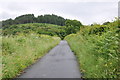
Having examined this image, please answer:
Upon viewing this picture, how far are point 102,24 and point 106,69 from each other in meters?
6.97

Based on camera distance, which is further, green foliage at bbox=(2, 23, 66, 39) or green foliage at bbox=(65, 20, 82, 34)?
green foliage at bbox=(65, 20, 82, 34)

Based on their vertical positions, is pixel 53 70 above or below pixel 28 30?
below

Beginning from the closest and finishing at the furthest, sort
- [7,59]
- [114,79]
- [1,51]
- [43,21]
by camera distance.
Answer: [114,79] → [7,59] → [1,51] → [43,21]

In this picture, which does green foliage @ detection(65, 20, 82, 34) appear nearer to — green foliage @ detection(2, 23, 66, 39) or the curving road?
green foliage @ detection(2, 23, 66, 39)

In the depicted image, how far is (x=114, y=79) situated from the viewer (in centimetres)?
460

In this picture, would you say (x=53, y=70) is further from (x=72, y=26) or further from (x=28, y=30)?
(x=72, y=26)

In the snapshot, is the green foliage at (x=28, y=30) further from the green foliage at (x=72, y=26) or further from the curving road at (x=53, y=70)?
the green foliage at (x=72, y=26)

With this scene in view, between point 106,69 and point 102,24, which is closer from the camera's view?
point 106,69

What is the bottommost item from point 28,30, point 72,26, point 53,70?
point 53,70

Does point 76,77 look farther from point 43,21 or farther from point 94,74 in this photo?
point 43,21

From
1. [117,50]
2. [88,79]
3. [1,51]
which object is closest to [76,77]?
[88,79]

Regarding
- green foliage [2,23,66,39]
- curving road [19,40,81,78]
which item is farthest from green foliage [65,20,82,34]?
curving road [19,40,81,78]

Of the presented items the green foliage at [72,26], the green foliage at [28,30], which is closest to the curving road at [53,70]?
the green foliage at [28,30]

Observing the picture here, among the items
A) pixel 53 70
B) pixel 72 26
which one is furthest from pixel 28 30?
pixel 72 26
